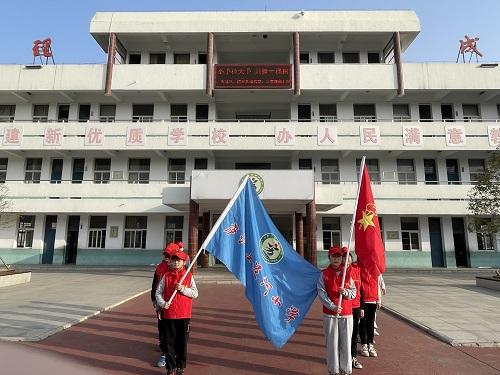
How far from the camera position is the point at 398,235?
2312 cm

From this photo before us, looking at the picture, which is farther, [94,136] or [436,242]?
[436,242]

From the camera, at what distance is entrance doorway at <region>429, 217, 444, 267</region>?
23.1m

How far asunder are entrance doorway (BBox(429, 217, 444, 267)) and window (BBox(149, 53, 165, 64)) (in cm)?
2126

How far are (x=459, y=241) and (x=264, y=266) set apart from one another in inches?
878

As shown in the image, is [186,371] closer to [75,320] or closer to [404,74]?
[75,320]

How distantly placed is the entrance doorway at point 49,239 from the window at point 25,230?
85 centimetres

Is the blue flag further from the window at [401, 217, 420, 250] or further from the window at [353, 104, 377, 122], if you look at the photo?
the window at [353, 104, 377, 122]

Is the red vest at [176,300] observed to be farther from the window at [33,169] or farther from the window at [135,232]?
the window at [33,169]

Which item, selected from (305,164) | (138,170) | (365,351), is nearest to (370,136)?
(305,164)

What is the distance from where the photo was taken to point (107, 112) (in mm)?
24953

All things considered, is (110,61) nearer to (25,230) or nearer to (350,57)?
(25,230)

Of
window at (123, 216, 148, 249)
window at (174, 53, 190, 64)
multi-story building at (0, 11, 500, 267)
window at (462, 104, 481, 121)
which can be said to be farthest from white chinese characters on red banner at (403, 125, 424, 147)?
window at (123, 216, 148, 249)

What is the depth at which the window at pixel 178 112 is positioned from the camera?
971 inches

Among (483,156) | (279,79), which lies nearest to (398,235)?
(483,156)
